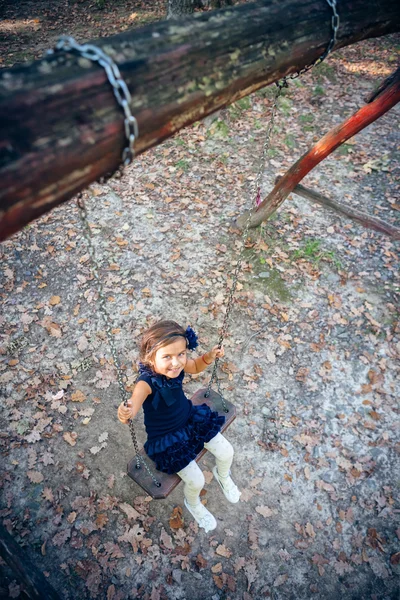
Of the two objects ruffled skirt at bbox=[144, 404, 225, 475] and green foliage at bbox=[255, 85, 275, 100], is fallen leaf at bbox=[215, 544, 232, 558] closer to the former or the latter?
ruffled skirt at bbox=[144, 404, 225, 475]

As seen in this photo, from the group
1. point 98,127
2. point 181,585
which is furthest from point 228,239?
point 98,127

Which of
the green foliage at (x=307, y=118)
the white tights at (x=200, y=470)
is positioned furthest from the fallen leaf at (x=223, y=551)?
the green foliage at (x=307, y=118)

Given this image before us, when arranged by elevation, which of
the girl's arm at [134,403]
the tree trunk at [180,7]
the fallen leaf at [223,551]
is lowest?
the fallen leaf at [223,551]

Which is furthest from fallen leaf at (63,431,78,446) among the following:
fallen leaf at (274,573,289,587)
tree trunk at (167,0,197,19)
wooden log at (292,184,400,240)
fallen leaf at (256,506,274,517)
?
tree trunk at (167,0,197,19)

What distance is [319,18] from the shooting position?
1.88 meters

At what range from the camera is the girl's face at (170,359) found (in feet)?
9.95

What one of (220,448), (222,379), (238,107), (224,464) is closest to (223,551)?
(224,464)

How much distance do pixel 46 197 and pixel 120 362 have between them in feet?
13.1

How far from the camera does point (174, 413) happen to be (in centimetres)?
330

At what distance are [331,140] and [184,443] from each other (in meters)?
3.89

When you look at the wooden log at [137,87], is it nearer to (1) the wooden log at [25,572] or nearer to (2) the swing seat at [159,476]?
(1) the wooden log at [25,572]

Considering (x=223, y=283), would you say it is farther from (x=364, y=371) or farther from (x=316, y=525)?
(x=316, y=525)

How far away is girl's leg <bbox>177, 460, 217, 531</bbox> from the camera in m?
3.36

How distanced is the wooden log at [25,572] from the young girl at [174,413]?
115 centimetres
